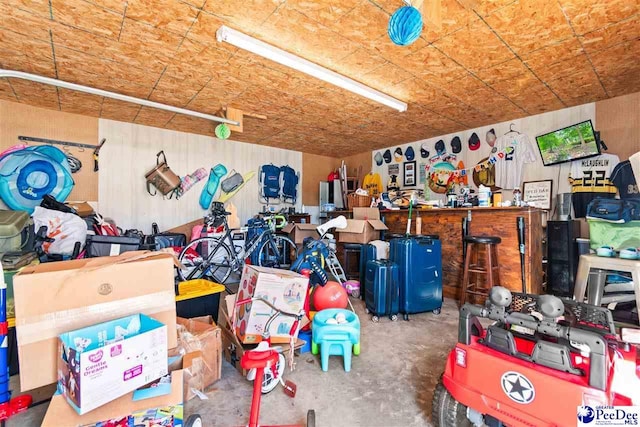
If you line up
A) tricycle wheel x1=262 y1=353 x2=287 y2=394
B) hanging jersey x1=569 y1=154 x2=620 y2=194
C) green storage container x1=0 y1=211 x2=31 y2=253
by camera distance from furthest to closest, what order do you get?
hanging jersey x1=569 y1=154 x2=620 y2=194 → green storage container x1=0 y1=211 x2=31 y2=253 → tricycle wheel x1=262 y1=353 x2=287 y2=394

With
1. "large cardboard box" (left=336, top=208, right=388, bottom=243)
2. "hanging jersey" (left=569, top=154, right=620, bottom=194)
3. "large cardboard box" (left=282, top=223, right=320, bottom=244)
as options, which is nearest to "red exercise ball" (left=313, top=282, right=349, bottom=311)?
"large cardboard box" (left=336, top=208, right=388, bottom=243)

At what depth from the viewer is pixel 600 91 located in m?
3.34

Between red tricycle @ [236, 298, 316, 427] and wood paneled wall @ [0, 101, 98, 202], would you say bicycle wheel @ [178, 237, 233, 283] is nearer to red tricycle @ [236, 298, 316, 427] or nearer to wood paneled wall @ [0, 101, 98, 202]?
red tricycle @ [236, 298, 316, 427]

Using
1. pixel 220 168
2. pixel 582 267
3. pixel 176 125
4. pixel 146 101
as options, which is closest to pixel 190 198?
pixel 220 168

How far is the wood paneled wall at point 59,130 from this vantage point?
3720mm

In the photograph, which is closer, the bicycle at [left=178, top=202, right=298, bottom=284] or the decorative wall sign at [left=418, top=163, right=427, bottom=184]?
the bicycle at [left=178, top=202, right=298, bottom=284]

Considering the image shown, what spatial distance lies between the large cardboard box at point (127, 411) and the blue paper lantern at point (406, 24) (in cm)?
217

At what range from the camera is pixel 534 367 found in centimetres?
113

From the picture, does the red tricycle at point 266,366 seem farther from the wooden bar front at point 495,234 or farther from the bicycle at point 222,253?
the wooden bar front at point 495,234

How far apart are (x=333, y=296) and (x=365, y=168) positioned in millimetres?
4467

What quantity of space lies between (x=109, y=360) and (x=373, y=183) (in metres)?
5.62

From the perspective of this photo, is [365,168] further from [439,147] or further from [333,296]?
[333,296]

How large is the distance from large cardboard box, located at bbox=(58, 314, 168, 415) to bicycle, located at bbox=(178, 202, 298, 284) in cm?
202

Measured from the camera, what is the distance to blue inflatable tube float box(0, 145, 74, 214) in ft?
11.3
